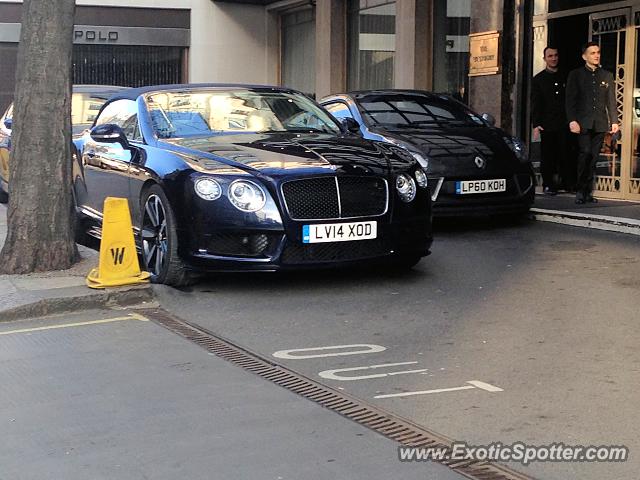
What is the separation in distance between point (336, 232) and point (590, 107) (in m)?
5.43

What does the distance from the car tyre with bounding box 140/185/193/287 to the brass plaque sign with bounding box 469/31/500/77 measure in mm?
7987

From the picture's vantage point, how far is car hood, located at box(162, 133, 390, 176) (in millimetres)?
7289

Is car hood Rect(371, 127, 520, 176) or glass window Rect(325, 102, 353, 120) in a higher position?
glass window Rect(325, 102, 353, 120)

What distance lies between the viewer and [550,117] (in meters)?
13.5

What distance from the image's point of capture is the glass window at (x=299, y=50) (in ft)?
75.2

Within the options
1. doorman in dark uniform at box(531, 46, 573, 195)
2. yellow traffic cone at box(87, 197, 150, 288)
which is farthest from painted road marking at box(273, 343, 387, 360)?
doorman in dark uniform at box(531, 46, 573, 195)

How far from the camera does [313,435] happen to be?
172 inches

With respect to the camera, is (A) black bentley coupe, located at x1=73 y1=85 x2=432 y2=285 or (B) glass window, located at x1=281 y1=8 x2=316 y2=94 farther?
(B) glass window, located at x1=281 y1=8 x2=316 y2=94

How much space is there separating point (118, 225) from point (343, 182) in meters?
1.69

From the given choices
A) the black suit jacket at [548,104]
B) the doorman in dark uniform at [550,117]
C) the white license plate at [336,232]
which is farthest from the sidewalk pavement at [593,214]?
the white license plate at [336,232]

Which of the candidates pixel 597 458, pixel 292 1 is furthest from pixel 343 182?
pixel 292 1

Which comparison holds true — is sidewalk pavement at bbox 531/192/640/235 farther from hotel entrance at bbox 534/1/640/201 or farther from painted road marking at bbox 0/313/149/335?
painted road marking at bbox 0/313/149/335

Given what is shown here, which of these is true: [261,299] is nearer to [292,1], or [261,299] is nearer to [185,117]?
[185,117]

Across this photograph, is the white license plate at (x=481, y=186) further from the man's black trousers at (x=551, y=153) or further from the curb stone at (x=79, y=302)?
the curb stone at (x=79, y=302)
